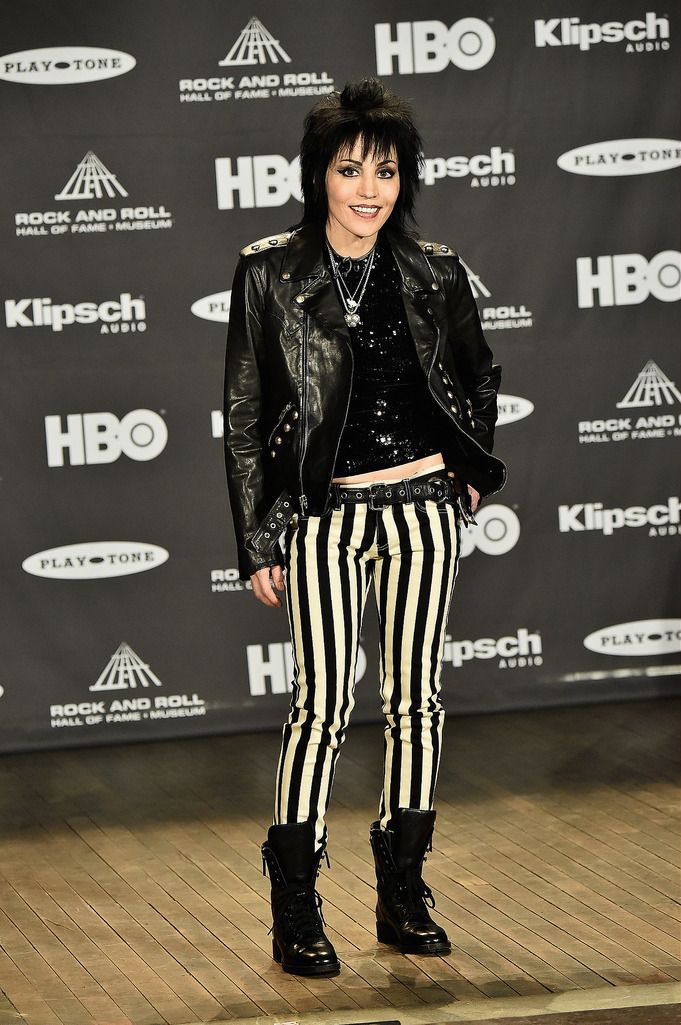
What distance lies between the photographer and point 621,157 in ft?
14.8

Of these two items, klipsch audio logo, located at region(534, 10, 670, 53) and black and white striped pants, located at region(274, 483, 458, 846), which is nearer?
black and white striped pants, located at region(274, 483, 458, 846)

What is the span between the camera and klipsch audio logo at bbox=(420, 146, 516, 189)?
14.7ft

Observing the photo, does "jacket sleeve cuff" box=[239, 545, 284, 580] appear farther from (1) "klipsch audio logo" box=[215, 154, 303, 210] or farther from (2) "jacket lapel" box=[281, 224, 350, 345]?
(1) "klipsch audio logo" box=[215, 154, 303, 210]

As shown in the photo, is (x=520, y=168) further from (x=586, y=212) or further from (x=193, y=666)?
(x=193, y=666)

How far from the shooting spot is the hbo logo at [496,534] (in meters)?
4.60

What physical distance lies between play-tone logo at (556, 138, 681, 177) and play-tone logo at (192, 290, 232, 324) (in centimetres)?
118

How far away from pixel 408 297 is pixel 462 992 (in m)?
1.32

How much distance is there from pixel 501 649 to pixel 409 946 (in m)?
1.97

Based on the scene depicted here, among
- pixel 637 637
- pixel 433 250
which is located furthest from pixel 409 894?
pixel 637 637

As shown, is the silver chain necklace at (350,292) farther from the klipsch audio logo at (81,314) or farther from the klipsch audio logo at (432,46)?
the klipsch audio logo at (432,46)

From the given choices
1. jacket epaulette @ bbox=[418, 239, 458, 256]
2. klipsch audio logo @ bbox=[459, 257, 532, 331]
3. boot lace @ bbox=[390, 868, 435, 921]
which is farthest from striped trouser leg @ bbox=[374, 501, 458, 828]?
klipsch audio logo @ bbox=[459, 257, 532, 331]

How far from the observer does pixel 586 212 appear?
4512 millimetres

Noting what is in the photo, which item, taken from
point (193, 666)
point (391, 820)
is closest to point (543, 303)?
point (193, 666)

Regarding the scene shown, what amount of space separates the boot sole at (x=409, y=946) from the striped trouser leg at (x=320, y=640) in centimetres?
27
